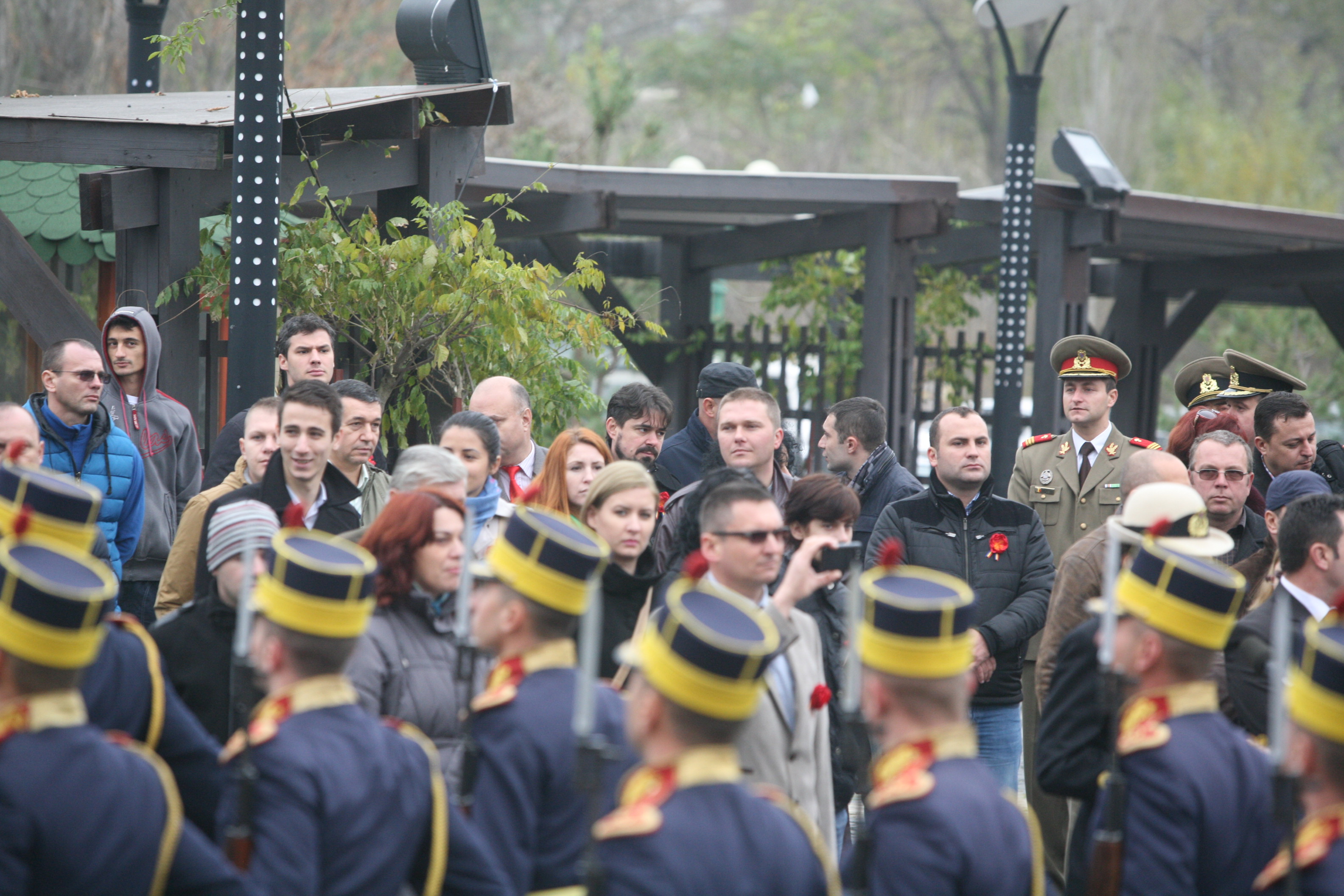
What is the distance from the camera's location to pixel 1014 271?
8.41 metres

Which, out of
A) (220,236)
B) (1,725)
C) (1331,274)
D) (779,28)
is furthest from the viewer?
(779,28)

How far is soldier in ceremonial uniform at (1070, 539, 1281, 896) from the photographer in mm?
2947

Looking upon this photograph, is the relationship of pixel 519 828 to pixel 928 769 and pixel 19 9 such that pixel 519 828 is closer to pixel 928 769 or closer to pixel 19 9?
pixel 928 769

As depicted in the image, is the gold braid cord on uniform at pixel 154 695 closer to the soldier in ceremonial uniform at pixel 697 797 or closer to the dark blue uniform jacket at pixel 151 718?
the dark blue uniform jacket at pixel 151 718

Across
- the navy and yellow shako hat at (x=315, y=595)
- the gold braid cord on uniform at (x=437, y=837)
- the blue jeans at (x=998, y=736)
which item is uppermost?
the navy and yellow shako hat at (x=315, y=595)

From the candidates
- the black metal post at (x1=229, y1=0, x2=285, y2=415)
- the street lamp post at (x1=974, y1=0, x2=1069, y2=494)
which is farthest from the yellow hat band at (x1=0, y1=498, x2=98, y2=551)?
the street lamp post at (x1=974, y1=0, x2=1069, y2=494)

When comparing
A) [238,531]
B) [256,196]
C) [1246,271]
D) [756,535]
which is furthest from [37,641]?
[1246,271]

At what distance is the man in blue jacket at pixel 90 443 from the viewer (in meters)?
5.59

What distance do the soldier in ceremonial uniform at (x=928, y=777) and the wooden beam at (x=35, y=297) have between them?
16.0ft

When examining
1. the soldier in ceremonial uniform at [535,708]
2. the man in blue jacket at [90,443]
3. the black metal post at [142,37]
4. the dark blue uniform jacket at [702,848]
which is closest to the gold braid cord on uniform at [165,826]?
the soldier in ceremonial uniform at [535,708]

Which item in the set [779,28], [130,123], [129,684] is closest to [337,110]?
[130,123]

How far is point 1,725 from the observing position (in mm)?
2529

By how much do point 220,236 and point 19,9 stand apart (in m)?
14.4

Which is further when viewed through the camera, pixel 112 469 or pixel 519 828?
pixel 112 469
